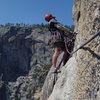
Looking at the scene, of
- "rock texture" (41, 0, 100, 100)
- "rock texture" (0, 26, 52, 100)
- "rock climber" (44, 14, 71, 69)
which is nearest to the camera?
"rock texture" (41, 0, 100, 100)

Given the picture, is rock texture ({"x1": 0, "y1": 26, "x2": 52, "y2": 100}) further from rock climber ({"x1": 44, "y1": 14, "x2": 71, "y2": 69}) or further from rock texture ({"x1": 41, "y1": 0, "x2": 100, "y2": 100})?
rock texture ({"x1": 41, "y1": 0, "x2": 100, "y2": 100})

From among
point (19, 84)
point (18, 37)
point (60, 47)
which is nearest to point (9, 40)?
point (18, 37)

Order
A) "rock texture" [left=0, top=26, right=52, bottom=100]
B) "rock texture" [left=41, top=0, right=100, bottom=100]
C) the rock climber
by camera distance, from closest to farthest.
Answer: "rock texture" [left=41, top=0, right=100, bottom=100], the rock climber, "rock texture" [left=0, top=26, right=52, bottom=100]

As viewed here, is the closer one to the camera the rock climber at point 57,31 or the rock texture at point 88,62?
the rock texture at point 88,62

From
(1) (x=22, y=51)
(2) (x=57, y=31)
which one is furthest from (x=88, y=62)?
(1) (x=22, y=51)

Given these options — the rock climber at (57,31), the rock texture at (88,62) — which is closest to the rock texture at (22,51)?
the rock climber at (57,31)

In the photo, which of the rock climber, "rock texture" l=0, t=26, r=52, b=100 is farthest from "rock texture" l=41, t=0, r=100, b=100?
"rock texture" l=0, t=26, r=52, b=100

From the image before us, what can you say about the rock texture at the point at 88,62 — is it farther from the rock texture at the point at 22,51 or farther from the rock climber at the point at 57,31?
the rock texture at the point at 22,51

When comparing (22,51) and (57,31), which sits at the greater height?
(22,51)

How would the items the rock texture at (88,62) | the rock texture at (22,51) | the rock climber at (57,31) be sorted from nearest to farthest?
the rock texture at (88,62), the rock climber at (57,31), the rock texture at (22,51)

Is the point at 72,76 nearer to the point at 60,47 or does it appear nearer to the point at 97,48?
the point at 97,48

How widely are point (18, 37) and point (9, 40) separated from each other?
4.32m

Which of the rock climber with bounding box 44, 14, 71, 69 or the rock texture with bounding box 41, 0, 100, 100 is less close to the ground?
the rock climber with bounding box 44, 14, 71, 69

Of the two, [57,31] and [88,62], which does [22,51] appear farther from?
[88,62]
